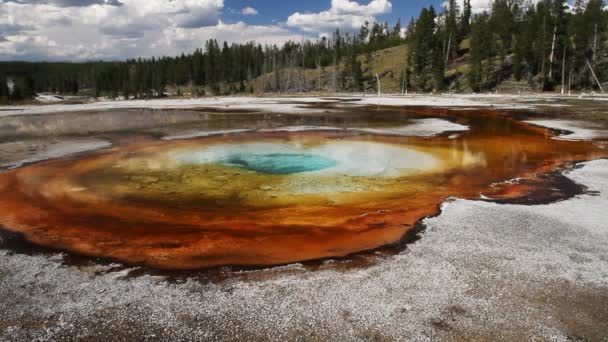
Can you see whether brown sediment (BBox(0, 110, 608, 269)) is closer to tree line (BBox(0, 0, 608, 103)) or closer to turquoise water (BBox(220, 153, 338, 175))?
turquoise water (BBox(220, 153, 338, 175))

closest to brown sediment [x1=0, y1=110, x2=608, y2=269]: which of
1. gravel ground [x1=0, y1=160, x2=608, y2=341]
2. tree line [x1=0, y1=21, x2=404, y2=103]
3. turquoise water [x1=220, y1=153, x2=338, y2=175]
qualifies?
gravel ground [x1=0, y1=160, x2=608, y2=341]

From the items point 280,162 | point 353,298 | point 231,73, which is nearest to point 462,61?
point 231,73

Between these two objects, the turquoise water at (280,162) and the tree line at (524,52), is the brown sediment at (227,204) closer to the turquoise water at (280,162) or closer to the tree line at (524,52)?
the turquoise water at (280,162)

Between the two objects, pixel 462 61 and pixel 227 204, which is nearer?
pixel 227 204

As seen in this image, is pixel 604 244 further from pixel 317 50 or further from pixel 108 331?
pixel 317 50

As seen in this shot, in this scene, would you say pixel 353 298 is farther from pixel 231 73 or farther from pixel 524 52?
pixel 231 73

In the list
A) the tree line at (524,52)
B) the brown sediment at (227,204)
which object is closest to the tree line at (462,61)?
the tree line at (524,52)
